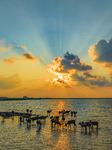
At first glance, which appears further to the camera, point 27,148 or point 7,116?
point 7,116

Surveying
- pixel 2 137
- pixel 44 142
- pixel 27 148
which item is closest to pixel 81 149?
pixel 44 142

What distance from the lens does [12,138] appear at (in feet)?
86.9

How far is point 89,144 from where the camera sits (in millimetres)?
23375

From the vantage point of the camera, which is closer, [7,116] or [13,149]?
[13,149]

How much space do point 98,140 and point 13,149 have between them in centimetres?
1481

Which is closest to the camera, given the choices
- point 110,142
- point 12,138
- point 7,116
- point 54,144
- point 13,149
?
point 13,149

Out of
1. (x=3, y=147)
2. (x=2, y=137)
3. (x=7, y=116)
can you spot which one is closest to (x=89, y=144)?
(x=3, y=147)

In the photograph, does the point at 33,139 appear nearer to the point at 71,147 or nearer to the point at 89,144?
the point at 71,147

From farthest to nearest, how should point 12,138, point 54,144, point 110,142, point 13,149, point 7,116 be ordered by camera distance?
1. point 7,116
2. point 12,138
3. point 110,142
4. point 54,144
5. point 13,149

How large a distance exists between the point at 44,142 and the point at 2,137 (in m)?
8.74

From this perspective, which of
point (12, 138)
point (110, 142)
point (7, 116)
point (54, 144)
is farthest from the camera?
point (7, 116)

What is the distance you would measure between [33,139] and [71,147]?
7456 mm

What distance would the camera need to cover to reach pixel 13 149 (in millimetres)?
21094

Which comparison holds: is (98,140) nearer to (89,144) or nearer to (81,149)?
(89,144)
